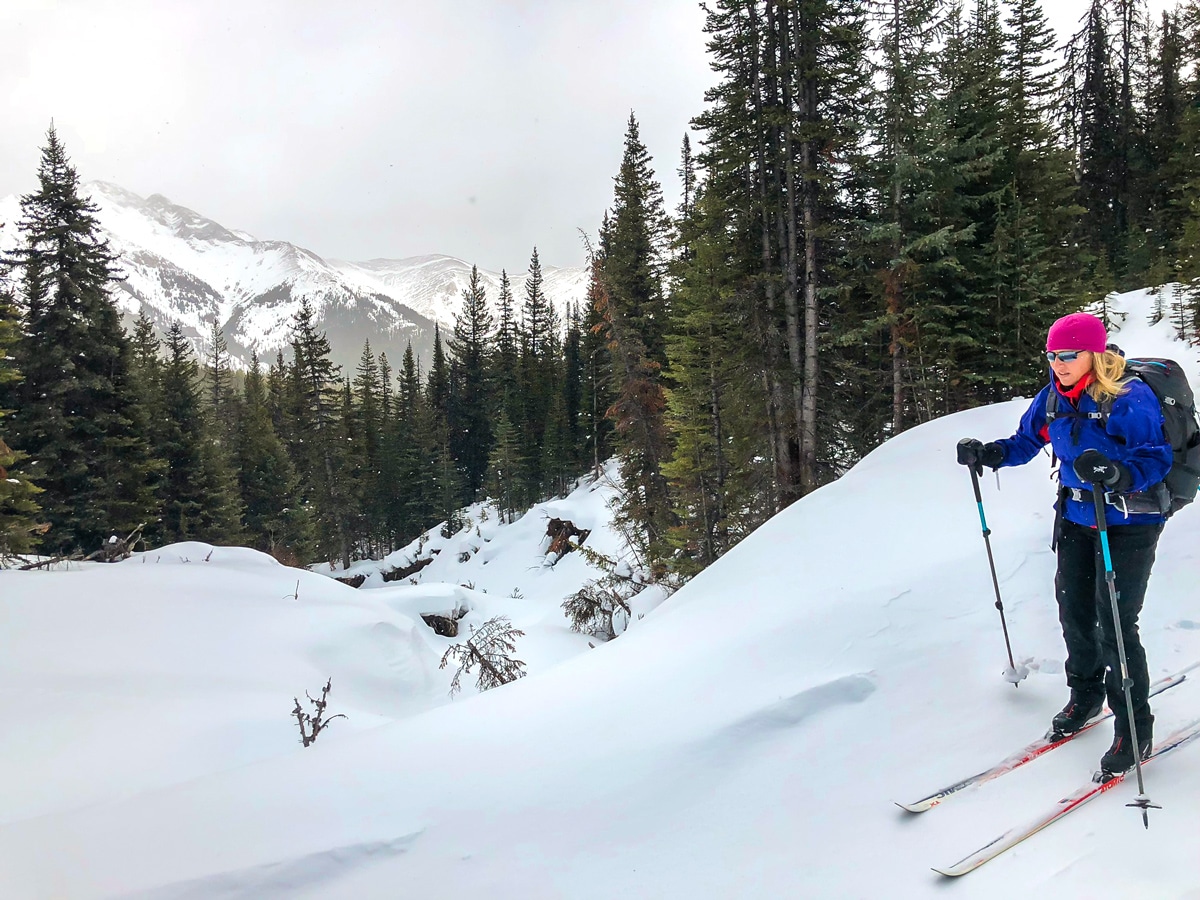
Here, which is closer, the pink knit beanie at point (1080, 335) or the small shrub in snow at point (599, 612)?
the pink knit beanie at point (1080, 335)

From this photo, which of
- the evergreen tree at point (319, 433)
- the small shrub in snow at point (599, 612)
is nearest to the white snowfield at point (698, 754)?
the small shrub in snow at point (599, 612)

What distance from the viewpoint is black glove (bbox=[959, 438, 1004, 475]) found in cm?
354

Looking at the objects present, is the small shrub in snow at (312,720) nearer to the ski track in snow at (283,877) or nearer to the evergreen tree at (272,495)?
the ski track in snow at (283,877)

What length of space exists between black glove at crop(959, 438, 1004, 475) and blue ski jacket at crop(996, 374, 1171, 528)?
0.29 m

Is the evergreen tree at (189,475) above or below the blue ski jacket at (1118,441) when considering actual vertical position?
above

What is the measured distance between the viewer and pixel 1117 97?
31125 millimetres

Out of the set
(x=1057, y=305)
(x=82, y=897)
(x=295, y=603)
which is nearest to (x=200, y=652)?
(x=295, y=603)

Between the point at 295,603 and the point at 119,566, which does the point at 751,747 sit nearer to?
the point at 295,603

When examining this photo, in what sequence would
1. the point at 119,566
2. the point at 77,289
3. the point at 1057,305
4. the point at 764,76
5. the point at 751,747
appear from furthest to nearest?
the point at 77,289 → the point at 764,76 → the point at 1057,305 → the point at 119,566 → the point at 751,747

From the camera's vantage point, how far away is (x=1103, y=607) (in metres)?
2.97

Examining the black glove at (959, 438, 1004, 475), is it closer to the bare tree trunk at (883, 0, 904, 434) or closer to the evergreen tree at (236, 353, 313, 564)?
the bare tree trunk at (883, 0, 904, 434)

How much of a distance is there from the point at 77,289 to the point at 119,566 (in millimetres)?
15663

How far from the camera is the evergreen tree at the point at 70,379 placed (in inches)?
722

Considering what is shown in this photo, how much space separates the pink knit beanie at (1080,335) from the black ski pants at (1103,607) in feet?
2.94
